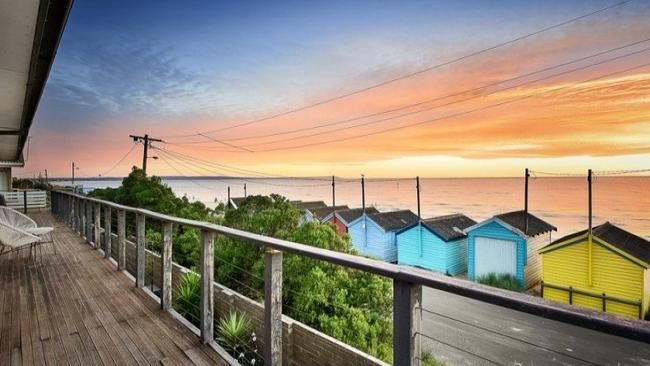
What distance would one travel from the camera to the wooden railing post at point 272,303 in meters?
1.87

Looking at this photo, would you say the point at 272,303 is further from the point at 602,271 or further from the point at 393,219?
the point at 393,219

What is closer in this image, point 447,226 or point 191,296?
point 191,296

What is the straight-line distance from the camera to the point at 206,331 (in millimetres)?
2490

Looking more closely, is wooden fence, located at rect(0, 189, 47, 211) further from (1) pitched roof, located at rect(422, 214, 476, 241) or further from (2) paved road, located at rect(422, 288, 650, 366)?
(1) pitched roof, located at rect(422, 214, 476, 241)

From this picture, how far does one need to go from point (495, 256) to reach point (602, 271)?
4.40m

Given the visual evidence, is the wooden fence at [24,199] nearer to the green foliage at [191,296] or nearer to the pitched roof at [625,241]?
the green foliage at [191,296]

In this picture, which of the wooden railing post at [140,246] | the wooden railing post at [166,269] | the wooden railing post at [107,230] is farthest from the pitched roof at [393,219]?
the wooden railing post at [166,269]

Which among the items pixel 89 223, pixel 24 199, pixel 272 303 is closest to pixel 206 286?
pixel 272 303

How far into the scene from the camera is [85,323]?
2.89 metres

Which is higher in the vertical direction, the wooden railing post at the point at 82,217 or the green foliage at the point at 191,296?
the wooden railing post at the point at 82,217

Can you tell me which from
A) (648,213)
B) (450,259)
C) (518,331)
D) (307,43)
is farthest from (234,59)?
(648,213)

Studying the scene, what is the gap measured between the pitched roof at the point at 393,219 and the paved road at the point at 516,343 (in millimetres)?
8205

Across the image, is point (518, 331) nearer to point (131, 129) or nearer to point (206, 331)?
point (206, 331)

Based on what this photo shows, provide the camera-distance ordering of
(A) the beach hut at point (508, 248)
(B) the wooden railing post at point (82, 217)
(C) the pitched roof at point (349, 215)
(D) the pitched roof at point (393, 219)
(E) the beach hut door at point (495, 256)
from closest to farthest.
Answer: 1. (B) the wooden railing post at point (82, 217)
2. (A) the beach hut at point (508, 248)
3. (E) the beach hut door at point (495, 256)
4. (D) the pitched roof at point (393, 219)
5. (C) the pitched roof at point (349, 215)
